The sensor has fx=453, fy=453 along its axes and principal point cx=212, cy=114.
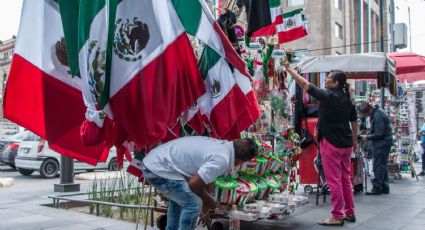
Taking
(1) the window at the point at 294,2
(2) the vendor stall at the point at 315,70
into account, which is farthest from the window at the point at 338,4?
(2) the vendor stall at the point at 315,70

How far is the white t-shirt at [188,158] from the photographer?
3945 millimetres

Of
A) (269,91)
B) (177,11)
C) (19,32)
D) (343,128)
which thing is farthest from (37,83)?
(343,128)

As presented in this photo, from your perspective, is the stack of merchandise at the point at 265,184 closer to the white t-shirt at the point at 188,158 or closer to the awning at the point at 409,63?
the white t-shirt at the point at 188,158

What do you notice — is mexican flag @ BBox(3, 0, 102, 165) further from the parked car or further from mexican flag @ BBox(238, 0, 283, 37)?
the parked car

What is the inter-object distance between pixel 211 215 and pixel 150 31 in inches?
89.9

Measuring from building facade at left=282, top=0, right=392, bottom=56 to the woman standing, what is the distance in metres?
25.6

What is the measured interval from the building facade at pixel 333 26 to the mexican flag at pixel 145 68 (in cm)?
2759

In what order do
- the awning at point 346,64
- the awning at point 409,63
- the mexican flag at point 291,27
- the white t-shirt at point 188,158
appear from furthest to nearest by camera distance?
1. the awning at point 409,63
2. the awning at point 346,64
3. the mexican flag at point 291,27
4. the white t-shirt at point 188,158

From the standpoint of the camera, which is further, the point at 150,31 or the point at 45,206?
the point at 45,206

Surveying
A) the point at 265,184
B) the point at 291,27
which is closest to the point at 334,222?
the point at 265,184

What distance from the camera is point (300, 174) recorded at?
28.8ft

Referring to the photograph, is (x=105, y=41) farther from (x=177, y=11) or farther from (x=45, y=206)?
(x=45, y=206)

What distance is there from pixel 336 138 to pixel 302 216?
1390mm

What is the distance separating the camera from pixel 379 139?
29.0ft
